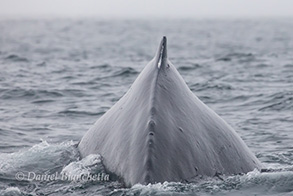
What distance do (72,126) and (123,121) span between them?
5.64 meters

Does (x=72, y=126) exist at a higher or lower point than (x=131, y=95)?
lower

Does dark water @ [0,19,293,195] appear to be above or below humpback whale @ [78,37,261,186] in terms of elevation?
below

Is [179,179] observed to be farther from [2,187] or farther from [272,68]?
[272,68]

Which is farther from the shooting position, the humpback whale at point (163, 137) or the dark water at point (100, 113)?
the dark water at point (100, 113)

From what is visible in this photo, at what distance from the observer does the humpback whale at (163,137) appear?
221 inches

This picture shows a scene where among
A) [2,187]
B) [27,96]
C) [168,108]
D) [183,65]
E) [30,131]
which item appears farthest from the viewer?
[183,65]

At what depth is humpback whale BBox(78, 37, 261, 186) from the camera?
5625 millimetres

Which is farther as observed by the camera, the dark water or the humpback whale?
the dark water

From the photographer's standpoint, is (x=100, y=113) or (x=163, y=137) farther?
(x=100, y=113)

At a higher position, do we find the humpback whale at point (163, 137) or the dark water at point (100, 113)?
the humpback whale at point (163, 137)

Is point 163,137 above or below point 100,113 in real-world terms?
above

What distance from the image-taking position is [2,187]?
22.4 feet

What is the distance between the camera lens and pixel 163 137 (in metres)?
5.81

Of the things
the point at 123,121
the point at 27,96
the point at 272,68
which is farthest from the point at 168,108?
the point at 272,68
